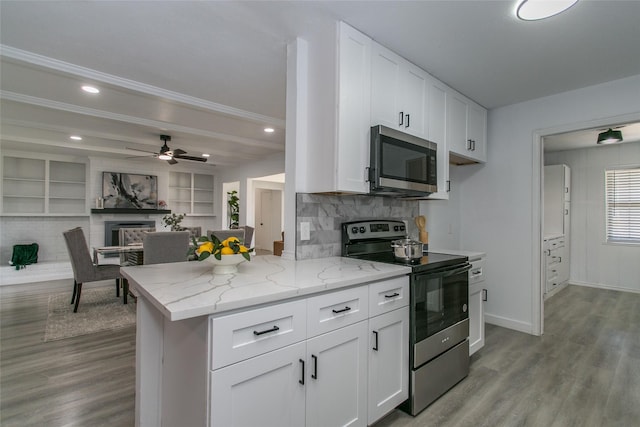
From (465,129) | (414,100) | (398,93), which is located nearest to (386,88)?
(398,93)

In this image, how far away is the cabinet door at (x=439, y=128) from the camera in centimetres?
260

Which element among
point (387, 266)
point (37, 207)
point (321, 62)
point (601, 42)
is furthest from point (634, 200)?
point (37, 207)

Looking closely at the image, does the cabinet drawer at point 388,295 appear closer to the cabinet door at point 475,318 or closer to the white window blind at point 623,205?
the cabinet door at point 475,318

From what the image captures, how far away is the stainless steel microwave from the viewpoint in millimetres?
2035

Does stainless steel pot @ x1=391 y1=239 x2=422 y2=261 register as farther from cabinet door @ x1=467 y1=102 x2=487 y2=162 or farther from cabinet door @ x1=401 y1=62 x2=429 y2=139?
cabinet door @ x1=467 y1=102 x2=487 y2=162

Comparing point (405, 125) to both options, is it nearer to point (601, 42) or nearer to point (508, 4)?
point (508, 4)

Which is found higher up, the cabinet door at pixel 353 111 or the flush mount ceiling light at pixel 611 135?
the flush mount ceiling light at pixel 611 135

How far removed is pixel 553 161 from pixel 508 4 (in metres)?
5.06

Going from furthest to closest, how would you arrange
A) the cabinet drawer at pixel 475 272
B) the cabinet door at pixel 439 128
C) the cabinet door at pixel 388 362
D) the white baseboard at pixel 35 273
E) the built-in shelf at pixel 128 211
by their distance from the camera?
the built-in shelf at pixel 128 211 < the white baseboard at pixel 35 273 < the cabinet door at pixel 439 128 < the cabinet drawer at pixel 475 272 < the cabinet door at pixel 388 362

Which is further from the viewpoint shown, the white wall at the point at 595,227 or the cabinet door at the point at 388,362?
the white wall at the point at 595,227

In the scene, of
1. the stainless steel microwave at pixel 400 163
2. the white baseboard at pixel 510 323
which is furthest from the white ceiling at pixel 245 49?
the white baseboard at pixel 510 323

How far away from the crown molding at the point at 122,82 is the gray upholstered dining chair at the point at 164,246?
5.06 feet

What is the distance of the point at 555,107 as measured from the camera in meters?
3.06

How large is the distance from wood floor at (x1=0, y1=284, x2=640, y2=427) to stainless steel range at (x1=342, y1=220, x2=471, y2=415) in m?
0.13
